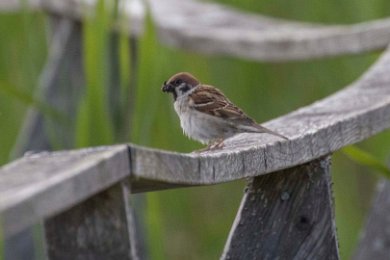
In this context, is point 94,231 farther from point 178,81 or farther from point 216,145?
point 178,81

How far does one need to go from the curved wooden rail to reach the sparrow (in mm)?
433

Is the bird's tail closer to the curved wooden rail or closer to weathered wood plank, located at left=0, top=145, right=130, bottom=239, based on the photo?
the curved wooden rail

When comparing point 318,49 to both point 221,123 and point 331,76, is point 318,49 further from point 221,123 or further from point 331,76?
point 221,123

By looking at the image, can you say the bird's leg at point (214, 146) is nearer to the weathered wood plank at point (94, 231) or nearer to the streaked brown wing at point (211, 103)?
the streaked brown wing at point (211, 103)

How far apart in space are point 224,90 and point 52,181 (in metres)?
2.77

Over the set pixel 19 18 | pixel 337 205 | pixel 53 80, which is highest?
pixel 19 18

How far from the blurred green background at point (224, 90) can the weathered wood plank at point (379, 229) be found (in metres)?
0.13

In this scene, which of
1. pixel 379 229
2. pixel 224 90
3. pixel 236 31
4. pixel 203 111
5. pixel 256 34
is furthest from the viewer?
pixel 236 31

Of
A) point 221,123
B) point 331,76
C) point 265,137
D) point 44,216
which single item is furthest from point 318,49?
point 44,216

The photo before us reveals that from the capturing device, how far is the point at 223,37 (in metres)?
4.60

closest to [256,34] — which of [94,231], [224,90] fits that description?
[224,90]

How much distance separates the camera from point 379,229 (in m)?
3.70

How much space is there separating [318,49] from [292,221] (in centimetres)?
186

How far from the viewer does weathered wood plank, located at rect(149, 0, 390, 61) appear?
424cm
